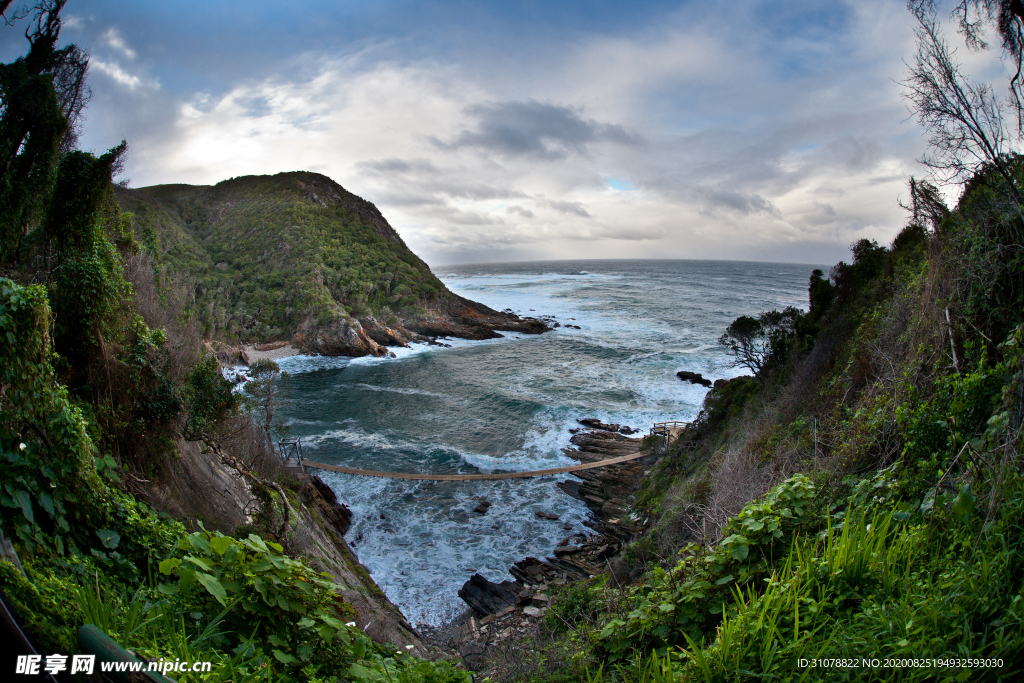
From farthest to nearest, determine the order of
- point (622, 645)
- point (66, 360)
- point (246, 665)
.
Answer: point (66, 360), point (622, 645), point (246, 665)

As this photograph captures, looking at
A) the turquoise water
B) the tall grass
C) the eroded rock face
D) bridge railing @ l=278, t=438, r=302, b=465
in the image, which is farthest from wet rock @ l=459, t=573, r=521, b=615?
the eroded rock face

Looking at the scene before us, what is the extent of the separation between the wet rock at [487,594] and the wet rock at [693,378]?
76.5 ft

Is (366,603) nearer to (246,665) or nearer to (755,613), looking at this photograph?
(246,665)

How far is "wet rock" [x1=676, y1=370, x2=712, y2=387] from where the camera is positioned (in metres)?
30.7

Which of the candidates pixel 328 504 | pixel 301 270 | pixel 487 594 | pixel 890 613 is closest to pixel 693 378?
pixel 487 594

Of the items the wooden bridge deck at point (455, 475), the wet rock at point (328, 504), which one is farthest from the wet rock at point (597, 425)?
the wet rock at point (328, 504)

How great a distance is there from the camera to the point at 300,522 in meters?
10.1

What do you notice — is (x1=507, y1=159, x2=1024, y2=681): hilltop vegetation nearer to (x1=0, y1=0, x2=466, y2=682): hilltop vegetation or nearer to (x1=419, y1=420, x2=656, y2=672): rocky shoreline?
(x1=0, y1=0, x2=466, y2=682): hilltop vegetation

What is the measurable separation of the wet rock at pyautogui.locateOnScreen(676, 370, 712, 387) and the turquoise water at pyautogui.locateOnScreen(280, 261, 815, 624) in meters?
0.71

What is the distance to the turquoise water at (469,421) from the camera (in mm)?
13531

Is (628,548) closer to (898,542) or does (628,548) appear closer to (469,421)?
(898,542)

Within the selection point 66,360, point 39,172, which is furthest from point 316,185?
point 66,360

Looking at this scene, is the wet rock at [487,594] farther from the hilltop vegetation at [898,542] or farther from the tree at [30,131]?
the tree at [30,131]

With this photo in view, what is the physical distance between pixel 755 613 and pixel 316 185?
79.4 m
